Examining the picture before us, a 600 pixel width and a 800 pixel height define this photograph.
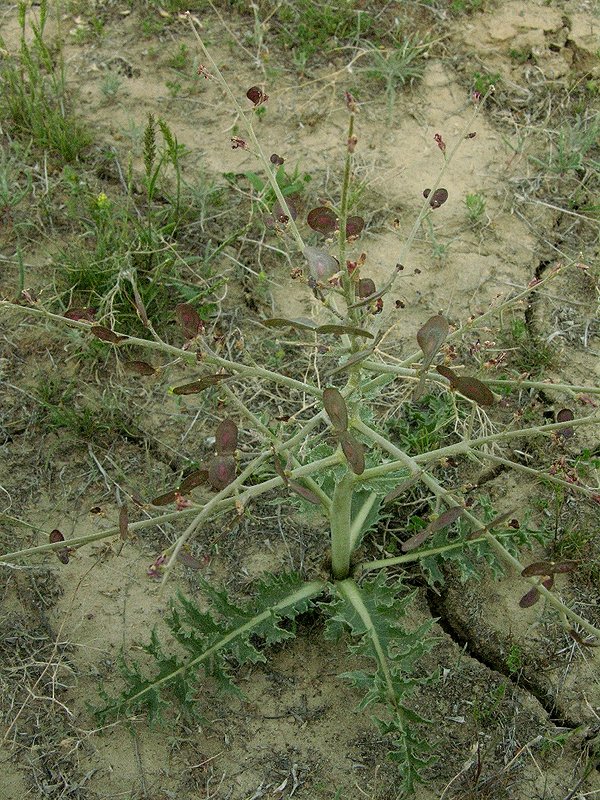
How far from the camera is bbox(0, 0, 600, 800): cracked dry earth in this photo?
2415 mm

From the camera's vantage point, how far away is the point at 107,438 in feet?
10.0

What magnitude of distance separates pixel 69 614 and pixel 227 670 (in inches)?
20.0

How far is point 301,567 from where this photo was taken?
276 cm

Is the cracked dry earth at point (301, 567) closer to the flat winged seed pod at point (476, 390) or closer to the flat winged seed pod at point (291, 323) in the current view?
the flat winged seed pod at point (291, 323)

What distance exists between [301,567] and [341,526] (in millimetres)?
358

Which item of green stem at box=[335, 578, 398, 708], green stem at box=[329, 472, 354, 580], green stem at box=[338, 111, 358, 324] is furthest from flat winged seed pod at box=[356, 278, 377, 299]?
green stem at box=[335, 578, 398, 708]

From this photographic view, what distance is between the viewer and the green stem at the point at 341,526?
2312 millimetres

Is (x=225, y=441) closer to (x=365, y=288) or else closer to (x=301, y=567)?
(x=365, y=288)

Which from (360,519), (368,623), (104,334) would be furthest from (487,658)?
(104,334)

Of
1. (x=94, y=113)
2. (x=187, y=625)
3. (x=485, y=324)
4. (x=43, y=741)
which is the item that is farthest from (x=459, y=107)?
(x=43, y=741)

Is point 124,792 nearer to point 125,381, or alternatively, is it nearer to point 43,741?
point 43,741

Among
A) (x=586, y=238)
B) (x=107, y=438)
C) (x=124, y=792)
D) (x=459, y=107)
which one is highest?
(x=459, y=107)

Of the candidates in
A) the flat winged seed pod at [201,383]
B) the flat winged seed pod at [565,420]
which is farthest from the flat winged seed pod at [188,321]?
the flat winged seed pod at [565,420]

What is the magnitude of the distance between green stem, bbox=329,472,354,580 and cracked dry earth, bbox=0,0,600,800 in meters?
0.16
